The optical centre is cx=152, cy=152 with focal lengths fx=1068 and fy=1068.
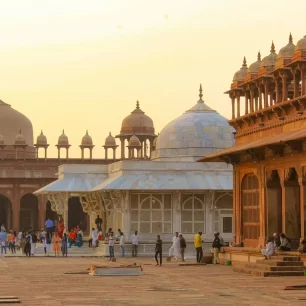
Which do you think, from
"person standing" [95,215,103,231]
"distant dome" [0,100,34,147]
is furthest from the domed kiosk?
"person standing" [95,215,103,231]

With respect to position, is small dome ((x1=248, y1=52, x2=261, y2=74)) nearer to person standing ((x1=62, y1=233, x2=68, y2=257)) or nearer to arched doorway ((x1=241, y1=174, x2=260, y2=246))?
arched doorway ((x1=241, y1=174, x2=260, y2=246))

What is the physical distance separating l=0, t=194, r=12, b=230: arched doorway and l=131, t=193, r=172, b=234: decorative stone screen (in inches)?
1108

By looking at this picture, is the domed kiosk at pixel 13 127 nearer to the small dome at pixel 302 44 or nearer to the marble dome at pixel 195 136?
the marble dome at pixel 195 136

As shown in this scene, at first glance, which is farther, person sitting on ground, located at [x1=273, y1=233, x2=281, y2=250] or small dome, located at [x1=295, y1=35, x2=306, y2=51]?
person sitting on ground, located at [x1=273, y1=233, x2=281, y2=250]

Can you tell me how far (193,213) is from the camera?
42781 mm

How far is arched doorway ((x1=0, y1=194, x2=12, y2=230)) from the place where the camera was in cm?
6950

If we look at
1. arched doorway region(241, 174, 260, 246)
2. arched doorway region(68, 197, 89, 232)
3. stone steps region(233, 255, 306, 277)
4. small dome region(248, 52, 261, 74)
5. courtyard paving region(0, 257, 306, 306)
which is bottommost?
courtyard paving region(0, 257, 306, 306)

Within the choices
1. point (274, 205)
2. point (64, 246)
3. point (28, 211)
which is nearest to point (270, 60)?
point (274, 205)

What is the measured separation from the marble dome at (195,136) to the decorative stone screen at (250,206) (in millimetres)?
13281

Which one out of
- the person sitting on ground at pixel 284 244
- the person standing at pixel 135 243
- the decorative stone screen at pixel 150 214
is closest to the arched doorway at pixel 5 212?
the decorative stone screen at pixel 150 214

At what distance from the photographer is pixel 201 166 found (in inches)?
1719

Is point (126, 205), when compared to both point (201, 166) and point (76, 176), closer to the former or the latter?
point (201, 166)

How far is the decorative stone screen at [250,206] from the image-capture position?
3212 centimetres

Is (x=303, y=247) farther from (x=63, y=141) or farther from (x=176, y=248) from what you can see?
(x=63, y=141)
